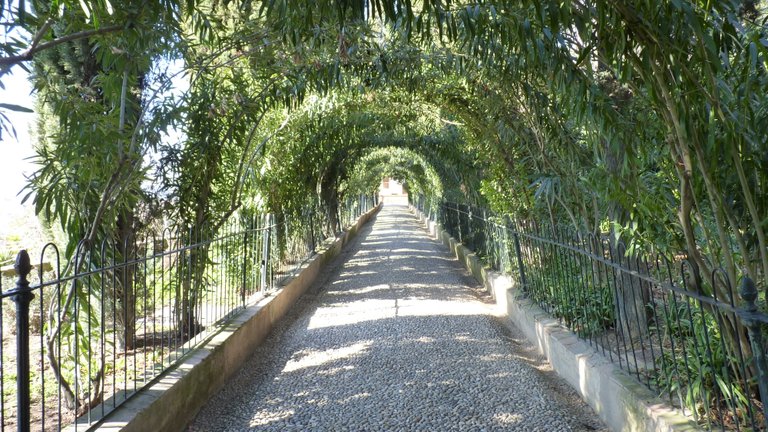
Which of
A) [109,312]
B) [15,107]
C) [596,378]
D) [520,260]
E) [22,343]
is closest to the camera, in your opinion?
[15,107]

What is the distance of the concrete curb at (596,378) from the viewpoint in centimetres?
293

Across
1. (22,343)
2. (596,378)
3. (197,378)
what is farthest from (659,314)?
(22,343)

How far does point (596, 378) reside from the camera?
150 inches

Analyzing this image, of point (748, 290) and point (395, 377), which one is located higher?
point (748, 290)

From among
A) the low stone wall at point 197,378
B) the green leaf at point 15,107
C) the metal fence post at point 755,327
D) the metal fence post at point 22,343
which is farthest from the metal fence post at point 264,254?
the metal fence post at point 755,327

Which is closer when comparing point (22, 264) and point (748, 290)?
point (748, 290)

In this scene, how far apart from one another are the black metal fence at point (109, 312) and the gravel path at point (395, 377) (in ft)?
1.96

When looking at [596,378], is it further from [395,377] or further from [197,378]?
[197,378]

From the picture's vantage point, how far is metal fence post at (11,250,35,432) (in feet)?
7.49

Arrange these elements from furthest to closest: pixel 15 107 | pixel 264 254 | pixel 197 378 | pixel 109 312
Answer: pixel 264 254, pixel 109 312, pixel 197 378, pixel 15 107

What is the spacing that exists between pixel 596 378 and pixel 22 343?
10.1 feet

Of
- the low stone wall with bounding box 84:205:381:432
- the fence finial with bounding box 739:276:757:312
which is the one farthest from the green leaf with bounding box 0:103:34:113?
the fence finial with bounding box 739:276:757:312

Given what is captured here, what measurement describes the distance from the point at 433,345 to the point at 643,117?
318 cm

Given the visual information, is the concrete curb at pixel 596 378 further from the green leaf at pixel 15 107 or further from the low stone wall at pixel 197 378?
the green leaf at pixel 15 107
